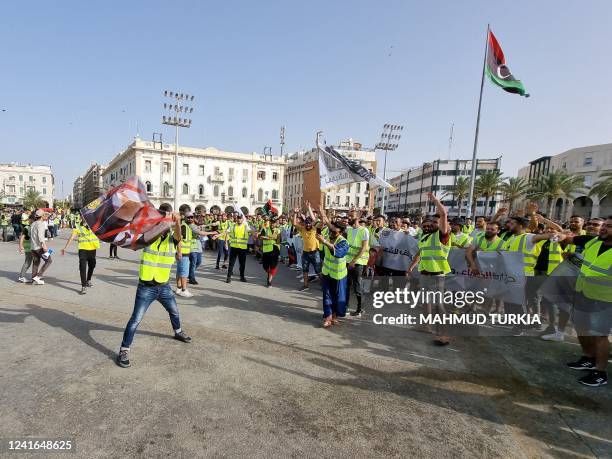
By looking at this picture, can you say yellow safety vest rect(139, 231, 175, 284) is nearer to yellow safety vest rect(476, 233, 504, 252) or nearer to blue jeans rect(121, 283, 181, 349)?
blue jeans rect(121, 283, 181, 349)

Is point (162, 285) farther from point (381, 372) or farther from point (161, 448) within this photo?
point (381, 372)

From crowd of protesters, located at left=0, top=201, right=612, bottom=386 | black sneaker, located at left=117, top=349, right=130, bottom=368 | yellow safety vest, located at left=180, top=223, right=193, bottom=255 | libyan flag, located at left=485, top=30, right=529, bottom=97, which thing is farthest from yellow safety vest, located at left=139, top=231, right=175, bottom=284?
libyan flag, located at left=485, top=30, right=529, bottom=97

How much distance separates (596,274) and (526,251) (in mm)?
1627

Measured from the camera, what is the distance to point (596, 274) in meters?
4.12

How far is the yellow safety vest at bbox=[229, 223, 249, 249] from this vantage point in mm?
8766

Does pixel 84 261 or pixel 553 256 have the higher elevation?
pixel 553 256

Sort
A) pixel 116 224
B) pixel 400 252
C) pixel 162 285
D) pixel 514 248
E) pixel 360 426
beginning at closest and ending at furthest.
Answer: pixel 360 426
pixel 116 224
pixel 162 285
pixel 514 248
pixel 400 252

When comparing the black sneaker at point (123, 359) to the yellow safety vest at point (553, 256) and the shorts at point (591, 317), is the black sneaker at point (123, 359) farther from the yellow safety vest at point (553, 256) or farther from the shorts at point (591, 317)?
the yellow safety vest at point (553, 256)

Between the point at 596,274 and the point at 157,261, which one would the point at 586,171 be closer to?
the point at 596,274

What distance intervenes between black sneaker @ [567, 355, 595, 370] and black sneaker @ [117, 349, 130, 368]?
561 centimetres

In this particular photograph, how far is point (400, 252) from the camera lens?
830 cm

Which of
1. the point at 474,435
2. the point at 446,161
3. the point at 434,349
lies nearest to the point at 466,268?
the point at 434,349

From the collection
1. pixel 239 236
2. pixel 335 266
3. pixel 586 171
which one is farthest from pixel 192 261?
pixel 586 171

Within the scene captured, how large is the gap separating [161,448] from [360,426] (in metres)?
1.67
